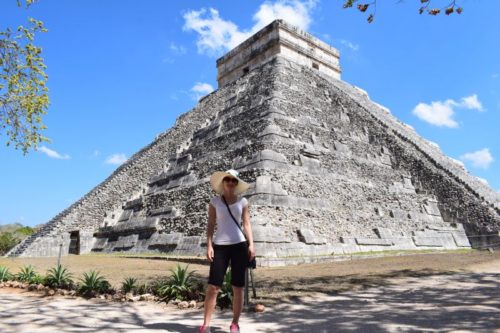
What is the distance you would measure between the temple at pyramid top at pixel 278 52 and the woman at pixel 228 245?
19796 millimetres

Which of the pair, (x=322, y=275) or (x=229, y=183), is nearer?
(x=229, y=183)

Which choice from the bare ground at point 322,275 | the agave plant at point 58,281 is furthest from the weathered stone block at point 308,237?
the agave plant at point 58,281

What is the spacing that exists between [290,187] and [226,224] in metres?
9.20

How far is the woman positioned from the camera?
13.1 feet

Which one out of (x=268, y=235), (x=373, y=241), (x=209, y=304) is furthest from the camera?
(x=373, y=241)

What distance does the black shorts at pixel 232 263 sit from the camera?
4020 millimetres

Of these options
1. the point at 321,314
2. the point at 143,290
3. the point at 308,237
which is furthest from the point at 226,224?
the point at 308,237

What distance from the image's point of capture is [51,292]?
22.5ft

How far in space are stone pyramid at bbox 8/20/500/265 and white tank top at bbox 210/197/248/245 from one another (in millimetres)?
6467

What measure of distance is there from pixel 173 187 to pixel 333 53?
16.0 meters

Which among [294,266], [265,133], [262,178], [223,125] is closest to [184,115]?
[223,125]

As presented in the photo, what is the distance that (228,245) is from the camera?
13.5ft

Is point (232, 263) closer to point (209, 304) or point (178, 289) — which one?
point (209, 304)

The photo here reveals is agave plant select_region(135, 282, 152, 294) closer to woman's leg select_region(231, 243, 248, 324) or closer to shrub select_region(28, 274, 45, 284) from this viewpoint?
shrub select_region(28, 274, 45, 284)
